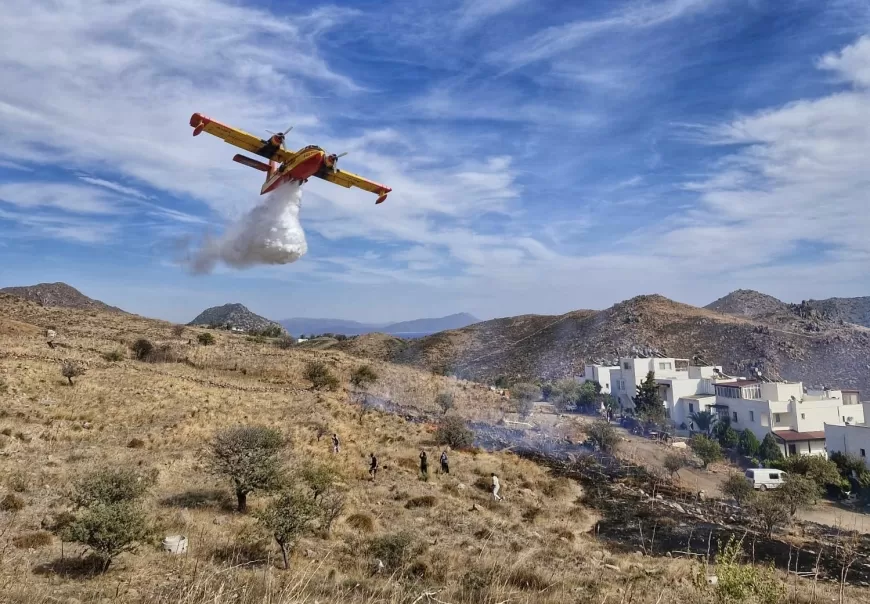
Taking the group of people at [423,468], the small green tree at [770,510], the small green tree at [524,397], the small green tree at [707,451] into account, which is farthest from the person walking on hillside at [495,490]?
the small green tree at [524,397]

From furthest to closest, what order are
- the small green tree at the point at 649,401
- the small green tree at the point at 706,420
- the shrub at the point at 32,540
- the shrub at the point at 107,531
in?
the small green tree at the point at 649,401, the small green tree at the point at 706,420, the shrub at the point at 32,540, the shrub at the point at 107,531

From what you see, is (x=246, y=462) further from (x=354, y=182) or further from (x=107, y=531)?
(x=354, y=182)

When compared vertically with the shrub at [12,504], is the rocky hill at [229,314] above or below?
above

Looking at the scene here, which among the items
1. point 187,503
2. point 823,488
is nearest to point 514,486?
point 187,503

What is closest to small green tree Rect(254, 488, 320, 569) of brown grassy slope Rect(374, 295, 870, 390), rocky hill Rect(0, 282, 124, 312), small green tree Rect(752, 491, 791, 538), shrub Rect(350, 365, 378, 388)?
small green tree Rect(752, 491, 791, 538)

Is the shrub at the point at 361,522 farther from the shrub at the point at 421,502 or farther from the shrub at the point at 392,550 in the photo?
the shrub at the point at 392,550

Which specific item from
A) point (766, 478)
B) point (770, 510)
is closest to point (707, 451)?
point (766, 478)
